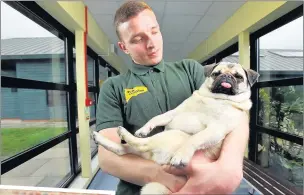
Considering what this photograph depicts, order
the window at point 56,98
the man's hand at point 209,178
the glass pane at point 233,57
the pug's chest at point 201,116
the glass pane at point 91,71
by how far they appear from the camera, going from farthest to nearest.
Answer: the window at point 56,98 < the glass pane at point 91,71 < the glass pane at point 233,57 < the pug's chest at point 201,116 < the man's hand at point 209,178

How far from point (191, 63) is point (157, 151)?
1.07 feet

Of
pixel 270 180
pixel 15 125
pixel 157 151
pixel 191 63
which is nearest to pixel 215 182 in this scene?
pixel 157 151

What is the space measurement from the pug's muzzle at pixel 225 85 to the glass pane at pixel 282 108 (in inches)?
13.1

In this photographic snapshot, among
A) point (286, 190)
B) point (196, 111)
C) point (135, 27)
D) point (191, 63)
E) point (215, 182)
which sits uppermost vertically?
point (135, 27)

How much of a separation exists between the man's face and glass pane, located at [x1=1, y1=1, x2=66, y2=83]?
0.55 metres

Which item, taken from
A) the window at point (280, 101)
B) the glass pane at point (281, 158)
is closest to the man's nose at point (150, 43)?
the window at point (280, 101)

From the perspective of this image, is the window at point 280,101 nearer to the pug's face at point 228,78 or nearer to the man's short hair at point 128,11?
the pug's face at point 228,78

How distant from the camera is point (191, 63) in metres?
0.84

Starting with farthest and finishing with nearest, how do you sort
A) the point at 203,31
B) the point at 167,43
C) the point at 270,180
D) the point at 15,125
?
the point at 203,31
the point at 270,180
the point at 15,125
the point at 167,43

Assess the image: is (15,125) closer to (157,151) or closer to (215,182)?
(157,151)

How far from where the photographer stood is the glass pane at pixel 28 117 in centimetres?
105

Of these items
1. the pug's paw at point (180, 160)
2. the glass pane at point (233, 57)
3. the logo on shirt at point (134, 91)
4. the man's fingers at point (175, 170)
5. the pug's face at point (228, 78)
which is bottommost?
the man's fingers at point (175, 170)

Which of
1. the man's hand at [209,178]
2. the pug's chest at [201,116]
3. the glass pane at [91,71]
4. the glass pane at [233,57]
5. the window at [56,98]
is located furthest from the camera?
the window at [56,98]

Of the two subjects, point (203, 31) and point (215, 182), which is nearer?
point (215, 182)
